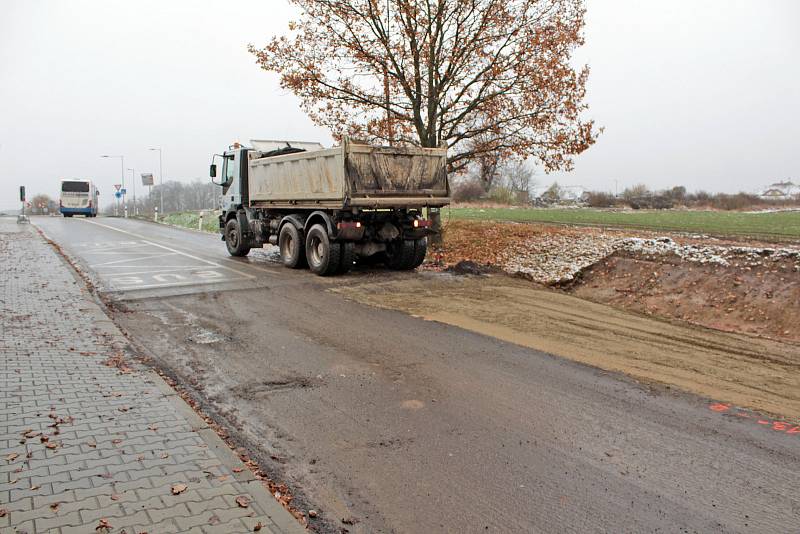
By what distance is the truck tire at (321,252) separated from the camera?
1376cm

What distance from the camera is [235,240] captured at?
59.5 ft

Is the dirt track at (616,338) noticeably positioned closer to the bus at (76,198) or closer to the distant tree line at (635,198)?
the distant tree line at (635,198)

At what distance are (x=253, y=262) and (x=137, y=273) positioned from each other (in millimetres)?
3316

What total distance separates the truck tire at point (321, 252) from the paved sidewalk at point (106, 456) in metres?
6.64

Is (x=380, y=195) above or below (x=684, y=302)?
above

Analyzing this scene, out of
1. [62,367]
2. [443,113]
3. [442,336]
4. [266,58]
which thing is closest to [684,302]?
[442,336]

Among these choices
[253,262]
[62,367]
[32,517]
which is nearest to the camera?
Result: [32,517]

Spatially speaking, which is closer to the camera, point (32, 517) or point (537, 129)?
point (32, 517)

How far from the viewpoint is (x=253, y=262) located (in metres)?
17.0

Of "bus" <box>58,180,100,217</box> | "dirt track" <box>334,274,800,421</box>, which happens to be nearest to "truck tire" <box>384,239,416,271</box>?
"dirt track" <box>334,274,800,421</box>

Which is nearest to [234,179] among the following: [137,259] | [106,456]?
[137,259]

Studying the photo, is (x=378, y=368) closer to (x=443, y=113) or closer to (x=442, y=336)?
(x=442, y=336)

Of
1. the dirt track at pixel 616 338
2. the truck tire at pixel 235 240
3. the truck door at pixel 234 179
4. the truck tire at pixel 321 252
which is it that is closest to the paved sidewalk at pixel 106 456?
the dirt track at pixel 616 338

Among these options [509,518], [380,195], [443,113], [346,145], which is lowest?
[509,518]
